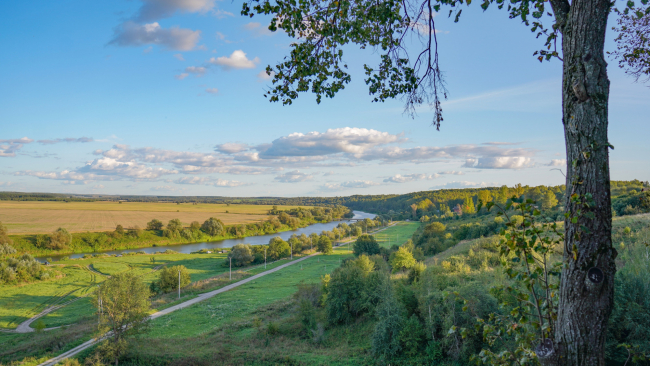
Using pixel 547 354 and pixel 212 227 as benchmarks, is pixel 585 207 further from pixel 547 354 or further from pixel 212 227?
pixel 212 227

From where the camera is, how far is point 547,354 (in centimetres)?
263

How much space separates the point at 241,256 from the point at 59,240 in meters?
44.2

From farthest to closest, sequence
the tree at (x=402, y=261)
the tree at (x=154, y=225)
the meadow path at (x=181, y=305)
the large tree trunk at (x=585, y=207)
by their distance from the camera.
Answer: the tree at (x=154, y=225) → the tree at (x=402, y=261) → the meadow path at (x=181, y=305) → the large tree trunk at (x=585, y=207)

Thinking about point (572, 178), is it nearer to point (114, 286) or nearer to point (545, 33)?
point (545, 33)

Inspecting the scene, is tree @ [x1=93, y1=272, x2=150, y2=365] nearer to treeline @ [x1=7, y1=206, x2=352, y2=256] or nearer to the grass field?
the grass field

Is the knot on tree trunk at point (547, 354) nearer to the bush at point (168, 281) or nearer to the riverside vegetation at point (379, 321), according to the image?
the riverside vegetation at point (379, 321)

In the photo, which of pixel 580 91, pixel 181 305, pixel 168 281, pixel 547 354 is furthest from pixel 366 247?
pixel 580 91

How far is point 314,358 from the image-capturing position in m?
15.8

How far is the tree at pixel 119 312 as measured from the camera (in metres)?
17.2

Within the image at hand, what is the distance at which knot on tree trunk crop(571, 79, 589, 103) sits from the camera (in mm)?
2555

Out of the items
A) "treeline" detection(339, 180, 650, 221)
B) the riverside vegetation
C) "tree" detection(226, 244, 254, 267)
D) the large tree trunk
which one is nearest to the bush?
the riverside vegetation

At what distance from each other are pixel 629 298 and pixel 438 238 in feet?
120

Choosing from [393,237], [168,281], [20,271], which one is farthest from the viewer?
[393,237]

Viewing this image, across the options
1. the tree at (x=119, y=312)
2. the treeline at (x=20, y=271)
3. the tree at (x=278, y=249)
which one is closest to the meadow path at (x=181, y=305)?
the tree at (x=119, y=312)
